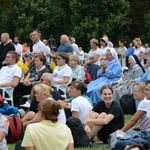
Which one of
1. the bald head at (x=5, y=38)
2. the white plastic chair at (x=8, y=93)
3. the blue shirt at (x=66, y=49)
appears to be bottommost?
the white plastic chair at (x=8, y=93)

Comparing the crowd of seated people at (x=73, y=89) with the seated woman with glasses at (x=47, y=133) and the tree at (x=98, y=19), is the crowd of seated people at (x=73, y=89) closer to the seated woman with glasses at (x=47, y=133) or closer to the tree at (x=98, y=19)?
the seated woman with glasses at (x=47, y=133)

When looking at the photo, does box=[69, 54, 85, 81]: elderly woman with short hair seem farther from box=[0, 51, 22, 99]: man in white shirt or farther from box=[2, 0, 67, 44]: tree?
box=[2, 0, 67, 44]: tree

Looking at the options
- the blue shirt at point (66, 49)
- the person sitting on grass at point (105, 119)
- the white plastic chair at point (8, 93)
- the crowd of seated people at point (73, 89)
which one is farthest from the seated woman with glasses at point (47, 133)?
the blue shirt at point (66, 49)

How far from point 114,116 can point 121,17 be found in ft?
119

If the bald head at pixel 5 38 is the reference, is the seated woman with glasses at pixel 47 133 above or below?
below

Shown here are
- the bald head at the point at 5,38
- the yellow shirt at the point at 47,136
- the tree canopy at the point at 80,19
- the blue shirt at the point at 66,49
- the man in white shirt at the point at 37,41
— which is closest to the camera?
the yellow shirt at the point at 47,136

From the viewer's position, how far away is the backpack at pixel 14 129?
34.4 feet

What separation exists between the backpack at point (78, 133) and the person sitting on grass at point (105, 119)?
184 millimetres

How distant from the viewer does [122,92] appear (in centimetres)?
1468

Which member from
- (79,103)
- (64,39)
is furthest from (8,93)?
(64,39)

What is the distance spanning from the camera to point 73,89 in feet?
36.4

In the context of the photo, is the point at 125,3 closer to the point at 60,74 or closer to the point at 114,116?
the point at 60,74

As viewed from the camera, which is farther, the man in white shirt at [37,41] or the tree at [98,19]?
the tree at [98,19]

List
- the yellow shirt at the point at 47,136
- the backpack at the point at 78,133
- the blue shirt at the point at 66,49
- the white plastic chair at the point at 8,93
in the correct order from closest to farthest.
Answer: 1. the yellow shirt at the point at 47,136
2. the backpack at the point at 78,133
3. the white plastic chair at the point at 8,93
4. the blue shirt at the point at 66,49
